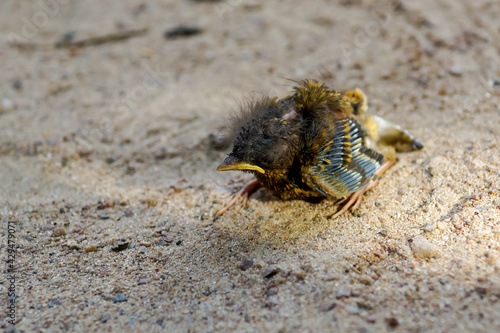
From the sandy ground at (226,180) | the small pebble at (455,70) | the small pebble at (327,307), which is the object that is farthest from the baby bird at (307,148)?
the small pebble at (455,70)

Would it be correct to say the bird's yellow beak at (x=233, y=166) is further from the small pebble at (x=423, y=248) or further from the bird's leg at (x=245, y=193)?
the small pebble at (x=423, y=248)

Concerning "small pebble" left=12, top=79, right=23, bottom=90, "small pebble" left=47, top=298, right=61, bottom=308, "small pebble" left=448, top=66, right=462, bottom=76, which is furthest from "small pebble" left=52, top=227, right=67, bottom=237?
"small pebble" left=448, top=66, right=462, bottom=76

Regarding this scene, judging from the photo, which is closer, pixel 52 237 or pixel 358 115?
pixel 52 237

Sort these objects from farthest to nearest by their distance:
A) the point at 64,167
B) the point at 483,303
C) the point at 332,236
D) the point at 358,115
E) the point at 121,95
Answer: the point at 121,95, the point at 64,167, the point at 358,115, the point at 332,236, the point at 483,303

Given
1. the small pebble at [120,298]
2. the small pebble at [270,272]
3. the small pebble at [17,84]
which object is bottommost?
the small pebble at [17,84]

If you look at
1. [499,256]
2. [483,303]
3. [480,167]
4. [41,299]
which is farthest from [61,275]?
[480,167]

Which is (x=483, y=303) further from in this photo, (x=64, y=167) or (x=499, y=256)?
(x=64, y=167)
